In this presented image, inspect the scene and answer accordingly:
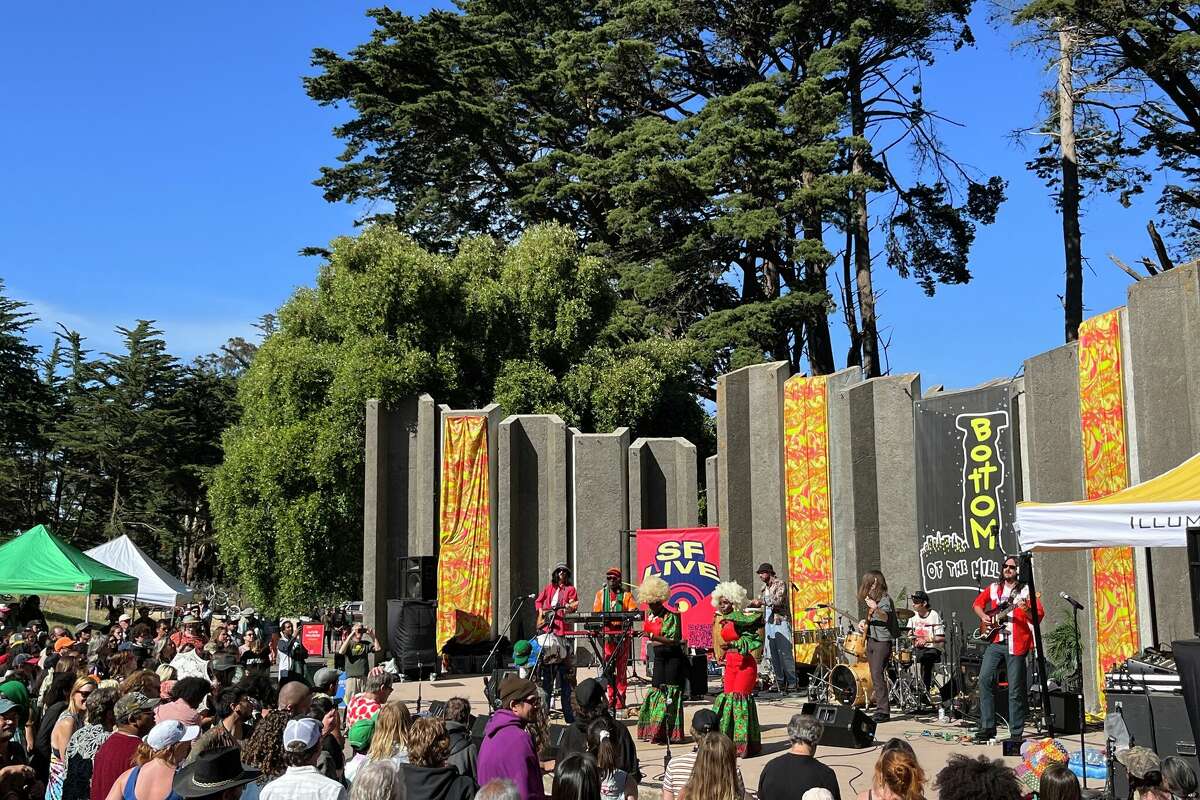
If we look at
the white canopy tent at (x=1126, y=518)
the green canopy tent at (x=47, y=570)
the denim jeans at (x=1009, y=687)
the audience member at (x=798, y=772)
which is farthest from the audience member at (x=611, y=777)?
the green canopy tent at (x=47, y=570)

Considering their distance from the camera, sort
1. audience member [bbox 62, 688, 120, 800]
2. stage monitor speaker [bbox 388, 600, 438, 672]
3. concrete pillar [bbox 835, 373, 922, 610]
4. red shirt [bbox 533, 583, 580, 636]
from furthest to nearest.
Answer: stage monitor speaker [bbox 388, 600, 438, 672]
concrete pillar [bbox 835, 373, 922, 610]
red shirt [bbox 533, 583, 580, 636]
audience member [bbox 62, 688, 120, 800]

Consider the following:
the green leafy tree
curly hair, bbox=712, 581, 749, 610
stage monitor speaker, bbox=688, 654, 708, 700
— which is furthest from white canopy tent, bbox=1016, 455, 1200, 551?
the green leafy tree

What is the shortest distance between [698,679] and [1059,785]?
10.8 meters

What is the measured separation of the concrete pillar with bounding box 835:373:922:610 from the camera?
53.0ft

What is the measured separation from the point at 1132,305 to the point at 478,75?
2833 cm

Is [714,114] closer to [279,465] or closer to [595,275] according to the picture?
[595,275]

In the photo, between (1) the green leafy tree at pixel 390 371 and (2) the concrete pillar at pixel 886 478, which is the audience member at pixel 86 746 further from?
(1) the green leafy tree at pixel 390 371

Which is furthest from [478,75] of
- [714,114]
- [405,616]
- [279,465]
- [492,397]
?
[405,616]

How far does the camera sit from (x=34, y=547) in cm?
2106

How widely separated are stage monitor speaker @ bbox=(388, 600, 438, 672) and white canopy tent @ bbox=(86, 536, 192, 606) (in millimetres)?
7966

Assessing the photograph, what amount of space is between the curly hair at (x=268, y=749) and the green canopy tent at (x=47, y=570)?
15.9 m

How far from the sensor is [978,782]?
467 centimetres

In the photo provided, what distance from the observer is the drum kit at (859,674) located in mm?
13719

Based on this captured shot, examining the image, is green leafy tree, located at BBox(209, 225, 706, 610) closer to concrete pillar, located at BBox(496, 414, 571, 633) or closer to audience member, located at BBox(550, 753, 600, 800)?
concrete pillar, located at BBox(496, 414, 571, 633)
